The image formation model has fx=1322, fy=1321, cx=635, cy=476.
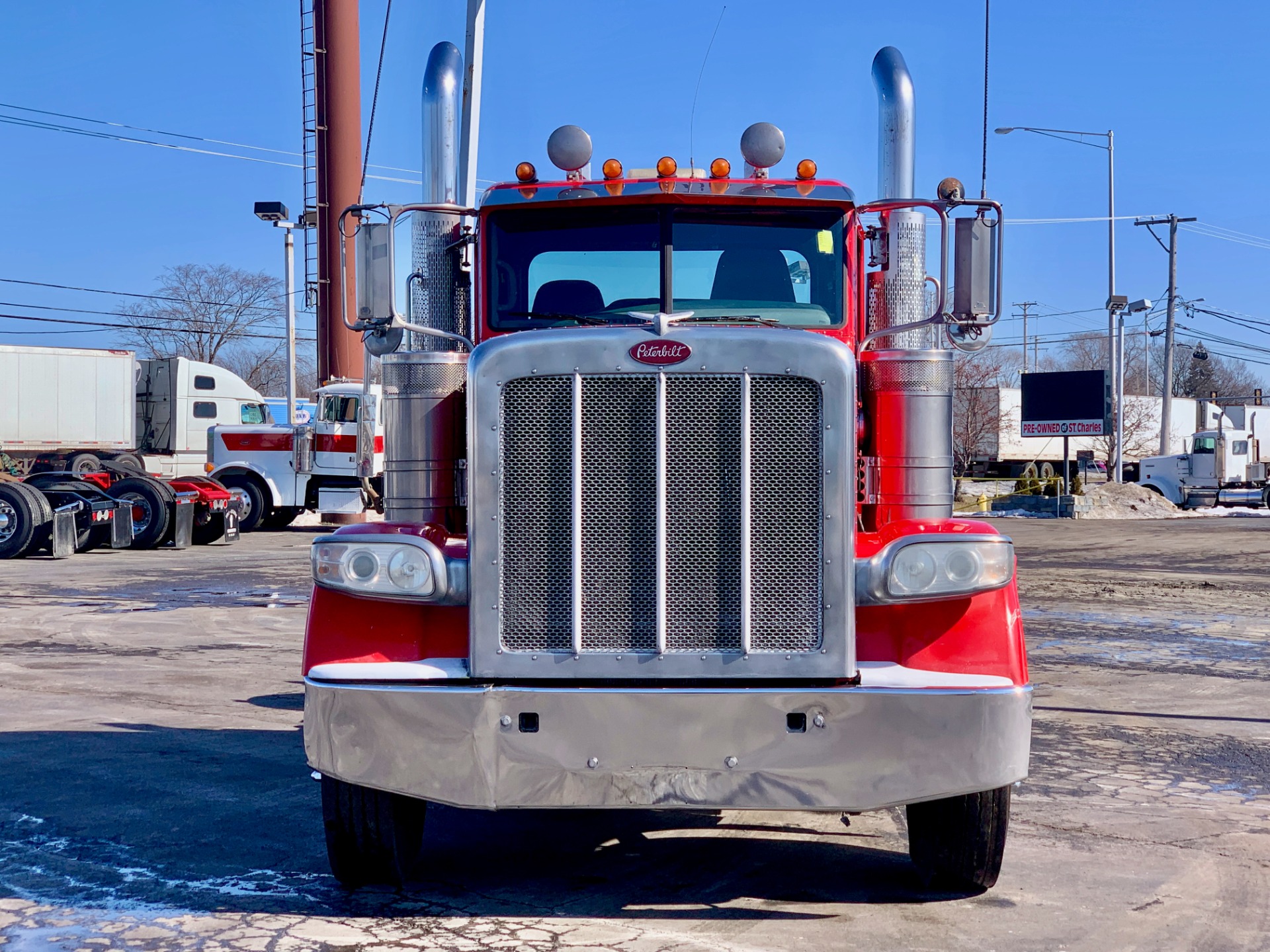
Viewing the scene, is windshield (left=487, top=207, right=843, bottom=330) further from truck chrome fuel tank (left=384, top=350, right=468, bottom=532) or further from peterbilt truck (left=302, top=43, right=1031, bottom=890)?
peterbilt truck (left=302, top=43, right=1031, bottom=890)

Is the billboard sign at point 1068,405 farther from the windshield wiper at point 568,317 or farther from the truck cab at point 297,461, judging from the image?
the windshield wiper at point 568,317

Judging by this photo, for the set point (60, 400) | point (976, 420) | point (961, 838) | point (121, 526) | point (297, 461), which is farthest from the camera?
point (976, 420)

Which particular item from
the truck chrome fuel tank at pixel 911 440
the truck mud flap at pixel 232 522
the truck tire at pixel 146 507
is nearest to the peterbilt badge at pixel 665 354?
the truck chrome fuel tank at pixel 911 440

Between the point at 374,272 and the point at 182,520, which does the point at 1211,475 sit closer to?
the point at 182,520

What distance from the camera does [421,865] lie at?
16.5ft

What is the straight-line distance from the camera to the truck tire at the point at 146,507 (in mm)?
22406

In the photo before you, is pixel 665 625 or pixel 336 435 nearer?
pixel 665 625

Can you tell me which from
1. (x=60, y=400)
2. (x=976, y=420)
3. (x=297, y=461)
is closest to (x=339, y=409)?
(x=297, y=461)

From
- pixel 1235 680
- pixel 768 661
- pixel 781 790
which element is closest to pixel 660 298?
pixel 768 661

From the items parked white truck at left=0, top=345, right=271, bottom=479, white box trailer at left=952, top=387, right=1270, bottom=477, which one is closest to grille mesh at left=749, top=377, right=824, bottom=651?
parked white truck at left=0, top=345, right=271, bottom=479

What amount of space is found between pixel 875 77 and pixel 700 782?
4.05m

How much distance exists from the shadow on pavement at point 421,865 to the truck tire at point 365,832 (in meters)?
0.07

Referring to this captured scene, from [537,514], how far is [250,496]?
2280 cm

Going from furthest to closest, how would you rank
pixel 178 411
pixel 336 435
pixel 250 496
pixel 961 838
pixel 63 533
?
pixel 178 411 → pixel 250 496 → pixel 336 435 → pixel 63 533 → pixel 961 838
